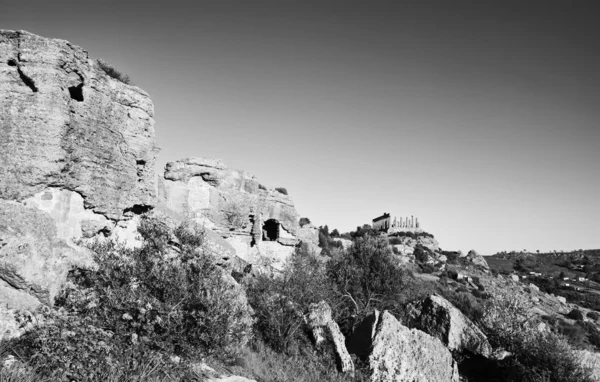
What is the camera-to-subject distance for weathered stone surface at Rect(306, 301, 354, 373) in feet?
29.5

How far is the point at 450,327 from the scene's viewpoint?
36.2 feet

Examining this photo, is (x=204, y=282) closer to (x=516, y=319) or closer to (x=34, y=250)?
(x=34, y=250)

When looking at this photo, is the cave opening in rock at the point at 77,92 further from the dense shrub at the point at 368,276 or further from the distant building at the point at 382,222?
the distant building at the point at 382,222

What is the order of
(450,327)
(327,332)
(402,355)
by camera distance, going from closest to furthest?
1. (402,355)
2. (327,332)
3. (450,327)

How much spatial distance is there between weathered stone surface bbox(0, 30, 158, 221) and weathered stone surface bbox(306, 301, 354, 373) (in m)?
7.56

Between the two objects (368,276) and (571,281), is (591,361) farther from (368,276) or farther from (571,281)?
(571,281)

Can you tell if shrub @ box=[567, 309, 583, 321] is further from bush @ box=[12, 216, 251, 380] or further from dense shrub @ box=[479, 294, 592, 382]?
bush @ box=[12, 216, 251, 380]

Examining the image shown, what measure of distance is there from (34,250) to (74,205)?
3378 millimetres

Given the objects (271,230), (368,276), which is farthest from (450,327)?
(271,230)

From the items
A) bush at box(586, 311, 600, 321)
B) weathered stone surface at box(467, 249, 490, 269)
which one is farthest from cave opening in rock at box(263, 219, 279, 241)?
weathered stone surface at box(467, 249, 490, 269)

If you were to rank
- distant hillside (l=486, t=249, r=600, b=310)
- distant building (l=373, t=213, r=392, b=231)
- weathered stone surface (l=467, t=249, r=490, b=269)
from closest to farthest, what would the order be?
distant hillside (l=486, t=249, r=600, b=310)
weathered stone surface (l=467, t=249, r=490, b=269)
distant building (l=373, t=213, r=392, b=231)

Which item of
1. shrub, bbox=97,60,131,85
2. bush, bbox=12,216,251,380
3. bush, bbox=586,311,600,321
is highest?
shrub, bbox=97,60,131,85

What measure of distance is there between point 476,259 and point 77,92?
206 ft

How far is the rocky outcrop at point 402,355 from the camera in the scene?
27.9 ft
